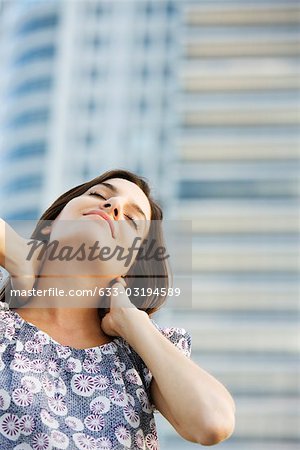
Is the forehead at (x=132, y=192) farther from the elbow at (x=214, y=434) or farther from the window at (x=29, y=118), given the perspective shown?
the window at (x=29, y=118)

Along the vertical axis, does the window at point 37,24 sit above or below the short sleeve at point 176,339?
below

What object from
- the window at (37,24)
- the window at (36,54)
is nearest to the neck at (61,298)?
the window at (36,54)

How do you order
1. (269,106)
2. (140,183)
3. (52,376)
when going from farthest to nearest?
(269,106)
(140,183)
(52,376)

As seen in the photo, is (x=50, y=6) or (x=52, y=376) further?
(x=50, y=6)

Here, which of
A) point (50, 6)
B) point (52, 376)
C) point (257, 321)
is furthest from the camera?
point (50, 6)

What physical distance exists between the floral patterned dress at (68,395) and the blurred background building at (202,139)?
51.1 ft

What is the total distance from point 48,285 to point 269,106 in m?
17.9

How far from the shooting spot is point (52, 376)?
2.56 ft

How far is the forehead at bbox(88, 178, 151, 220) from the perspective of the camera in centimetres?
89

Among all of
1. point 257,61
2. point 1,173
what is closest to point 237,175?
point 257,61

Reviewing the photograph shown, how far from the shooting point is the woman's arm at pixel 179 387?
0.75 metres

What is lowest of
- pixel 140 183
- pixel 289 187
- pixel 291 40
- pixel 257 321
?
pixel 257 321

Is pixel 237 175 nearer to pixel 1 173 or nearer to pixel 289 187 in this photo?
pixel 289 187

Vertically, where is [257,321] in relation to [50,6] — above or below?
below
